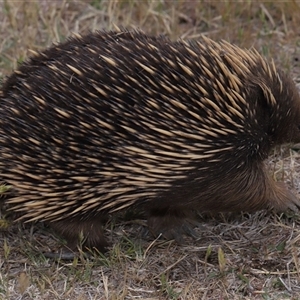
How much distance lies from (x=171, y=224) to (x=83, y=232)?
46cm

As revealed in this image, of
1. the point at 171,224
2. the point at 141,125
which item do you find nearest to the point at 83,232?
the point at 171,224

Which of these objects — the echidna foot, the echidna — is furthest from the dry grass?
the echidna

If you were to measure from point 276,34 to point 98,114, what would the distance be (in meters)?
2.27

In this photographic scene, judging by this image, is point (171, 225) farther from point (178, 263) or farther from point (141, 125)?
point (141, 125)

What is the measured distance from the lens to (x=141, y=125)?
3012 mm

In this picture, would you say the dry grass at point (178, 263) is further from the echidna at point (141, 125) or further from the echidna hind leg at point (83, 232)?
the echidna at point (141, 125)

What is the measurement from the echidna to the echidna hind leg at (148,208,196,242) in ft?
0.96

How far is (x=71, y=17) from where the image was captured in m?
5.17

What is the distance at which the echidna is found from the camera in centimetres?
303

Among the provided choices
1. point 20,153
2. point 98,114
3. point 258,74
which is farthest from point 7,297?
point 258,74

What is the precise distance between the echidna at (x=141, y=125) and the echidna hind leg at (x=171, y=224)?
0.96 ft

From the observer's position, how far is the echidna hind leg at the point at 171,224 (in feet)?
11.6

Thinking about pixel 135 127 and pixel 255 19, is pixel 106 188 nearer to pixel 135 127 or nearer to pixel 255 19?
pixel 135 127

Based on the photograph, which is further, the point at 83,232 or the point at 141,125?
the point at 83,232
